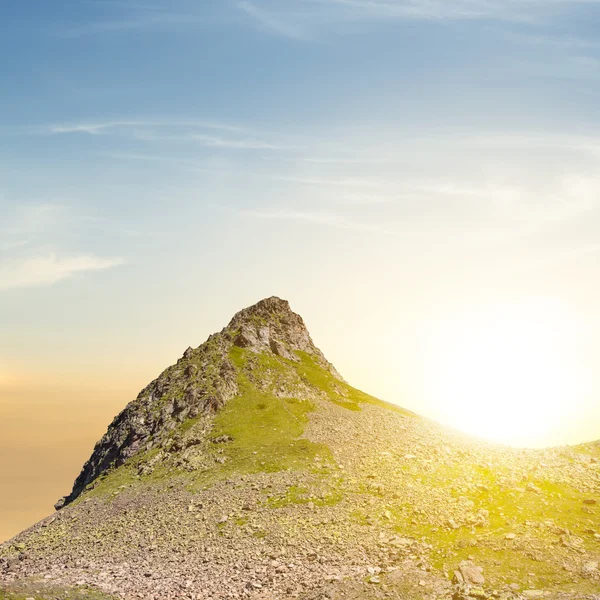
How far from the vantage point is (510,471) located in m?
70.8

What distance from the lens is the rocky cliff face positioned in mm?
98625

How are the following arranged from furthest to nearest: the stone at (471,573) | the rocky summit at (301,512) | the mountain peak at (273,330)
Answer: the mountain peak at (273,330)
the rocky summit at (301,512)
the stone at (471,573)

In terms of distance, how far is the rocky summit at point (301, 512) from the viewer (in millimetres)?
48906

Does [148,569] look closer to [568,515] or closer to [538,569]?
[538,569]

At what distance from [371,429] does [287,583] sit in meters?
44.6

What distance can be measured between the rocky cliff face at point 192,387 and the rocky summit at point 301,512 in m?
0.45

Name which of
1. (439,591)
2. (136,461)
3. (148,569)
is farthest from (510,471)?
(136,461)

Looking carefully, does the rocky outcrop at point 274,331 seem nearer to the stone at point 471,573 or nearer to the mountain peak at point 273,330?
the mountain peak at point 273,330

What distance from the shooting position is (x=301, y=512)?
62.3m

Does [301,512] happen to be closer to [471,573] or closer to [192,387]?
[471,573]

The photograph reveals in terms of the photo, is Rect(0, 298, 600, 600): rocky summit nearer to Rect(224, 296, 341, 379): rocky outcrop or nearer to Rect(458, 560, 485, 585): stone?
Rect(458, 560, 485, 585): stone

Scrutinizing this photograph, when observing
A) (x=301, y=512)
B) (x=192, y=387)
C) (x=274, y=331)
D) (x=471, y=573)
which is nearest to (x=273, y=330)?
(x=274, y=331)

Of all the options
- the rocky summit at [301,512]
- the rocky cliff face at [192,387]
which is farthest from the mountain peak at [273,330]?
the rocky summit at [301,512]

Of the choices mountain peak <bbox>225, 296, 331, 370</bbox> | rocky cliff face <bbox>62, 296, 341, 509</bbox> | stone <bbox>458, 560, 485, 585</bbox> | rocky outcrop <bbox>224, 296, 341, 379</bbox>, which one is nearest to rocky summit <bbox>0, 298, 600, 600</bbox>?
stone <bbox>458, 560, 485, 585</bbox>
